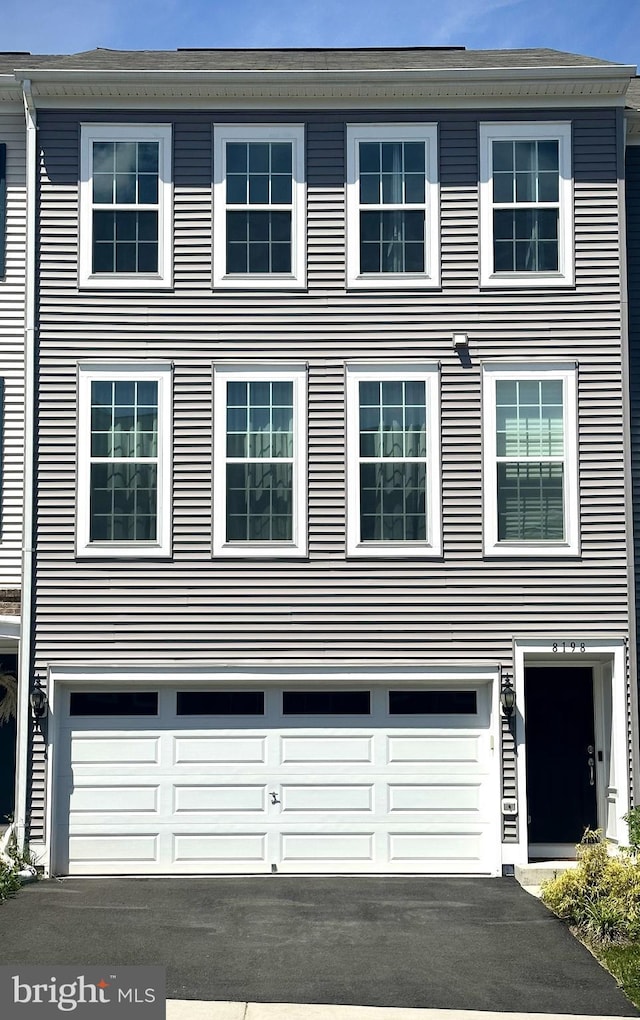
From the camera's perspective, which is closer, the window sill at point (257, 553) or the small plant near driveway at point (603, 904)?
the small plant near driveway at point (603, 904)

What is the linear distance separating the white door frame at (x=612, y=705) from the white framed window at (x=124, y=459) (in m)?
3.99

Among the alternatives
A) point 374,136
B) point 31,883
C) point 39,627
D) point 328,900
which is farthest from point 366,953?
point 374,136

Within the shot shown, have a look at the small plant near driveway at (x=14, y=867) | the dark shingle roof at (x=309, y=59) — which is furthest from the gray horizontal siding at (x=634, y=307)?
the small plant near driveway at (x=14, y=867)

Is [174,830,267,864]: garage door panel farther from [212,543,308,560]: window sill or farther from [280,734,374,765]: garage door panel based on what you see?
[212,543,308,560]: window sill

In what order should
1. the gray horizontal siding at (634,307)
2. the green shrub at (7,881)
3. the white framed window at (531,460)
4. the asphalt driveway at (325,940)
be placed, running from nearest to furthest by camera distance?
the asphalt driveway at (325,940)
the green shrub at (7,881)
the white framed window at (531,460)
the gray horizontal siding at (634,307)

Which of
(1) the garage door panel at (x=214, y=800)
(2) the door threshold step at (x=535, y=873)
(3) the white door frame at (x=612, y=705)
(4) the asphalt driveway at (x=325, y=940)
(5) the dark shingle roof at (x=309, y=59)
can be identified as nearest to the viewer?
(4) the asphalt driveway at (x=325, y=940)

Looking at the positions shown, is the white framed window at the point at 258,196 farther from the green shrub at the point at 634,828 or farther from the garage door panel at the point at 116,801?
the green shrub at the point at 634,828

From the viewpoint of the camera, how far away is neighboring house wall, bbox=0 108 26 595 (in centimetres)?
1264

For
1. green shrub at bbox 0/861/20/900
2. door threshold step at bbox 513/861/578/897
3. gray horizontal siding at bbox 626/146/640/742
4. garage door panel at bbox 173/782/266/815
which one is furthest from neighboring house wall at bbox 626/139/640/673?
green shrub at bbox 0/861/20/900

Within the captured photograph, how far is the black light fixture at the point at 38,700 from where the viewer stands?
1193 cm

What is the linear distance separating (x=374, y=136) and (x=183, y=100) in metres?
2.12

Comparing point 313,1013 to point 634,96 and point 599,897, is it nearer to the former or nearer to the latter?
point 599,897

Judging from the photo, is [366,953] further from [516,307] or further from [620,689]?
[516,307]

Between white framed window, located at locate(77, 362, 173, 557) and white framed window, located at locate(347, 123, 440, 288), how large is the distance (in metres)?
2.60
